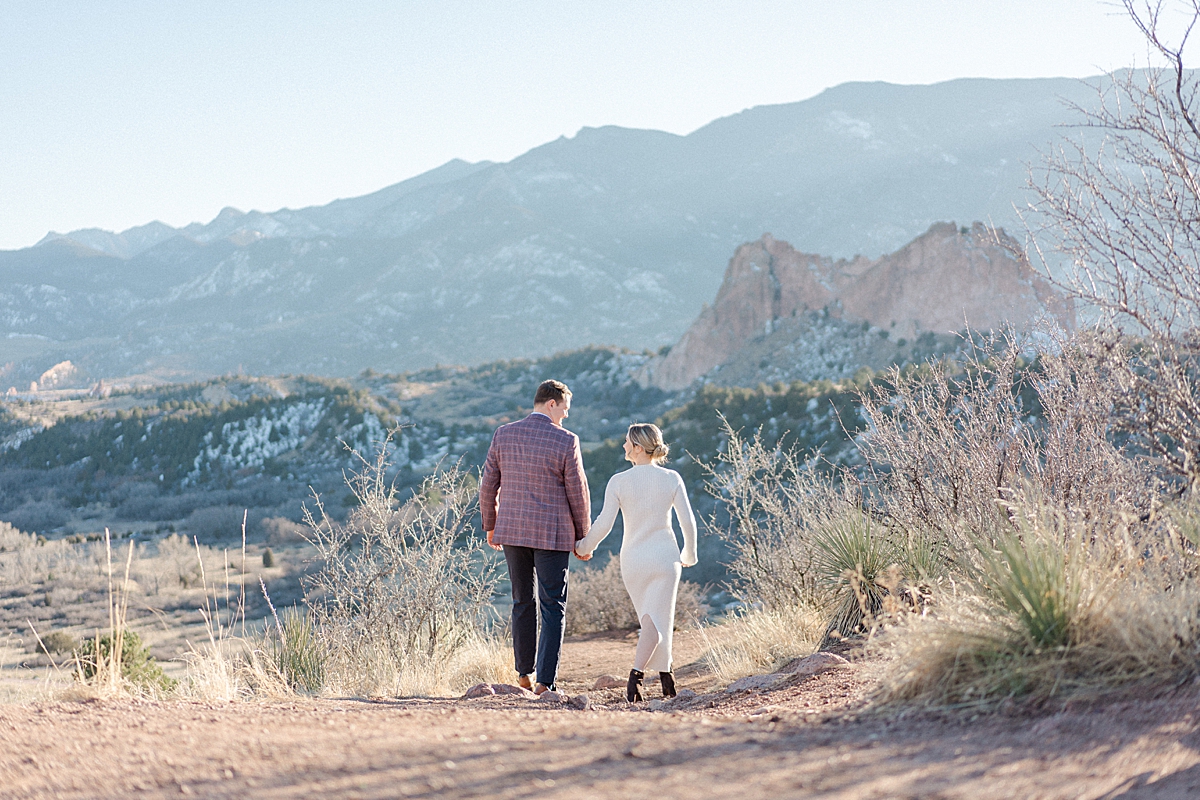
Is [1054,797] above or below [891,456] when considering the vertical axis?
below

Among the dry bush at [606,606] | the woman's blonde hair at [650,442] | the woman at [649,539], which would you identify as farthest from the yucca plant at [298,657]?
the dry bush at [606,606]

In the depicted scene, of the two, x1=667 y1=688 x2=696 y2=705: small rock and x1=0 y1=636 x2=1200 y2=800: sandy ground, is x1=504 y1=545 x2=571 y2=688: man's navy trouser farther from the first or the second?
x1=0 y1=636 x2=1200 y2=800: sandy ground

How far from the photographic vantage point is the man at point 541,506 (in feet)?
17.1

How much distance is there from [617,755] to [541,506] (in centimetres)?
228

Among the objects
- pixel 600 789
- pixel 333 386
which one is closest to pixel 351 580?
pixel 600 789

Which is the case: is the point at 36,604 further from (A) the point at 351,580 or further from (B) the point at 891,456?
(B) the point at 891,456

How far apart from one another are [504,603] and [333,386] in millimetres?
29697

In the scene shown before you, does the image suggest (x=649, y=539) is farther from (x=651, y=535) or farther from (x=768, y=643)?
(x=768, y=643)

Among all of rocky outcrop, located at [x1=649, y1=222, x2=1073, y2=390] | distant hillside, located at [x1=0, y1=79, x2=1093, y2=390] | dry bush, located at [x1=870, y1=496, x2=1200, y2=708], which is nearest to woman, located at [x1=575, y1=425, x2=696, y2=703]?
dry bush, located at [x1=870, y1=496, x2=1200, y2=708]

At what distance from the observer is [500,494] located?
531 centimetres

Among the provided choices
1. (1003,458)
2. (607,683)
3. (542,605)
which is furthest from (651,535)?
(1003,458)

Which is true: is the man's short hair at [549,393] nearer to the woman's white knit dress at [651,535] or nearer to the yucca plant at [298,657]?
the woman's white knit dress at [651,535]

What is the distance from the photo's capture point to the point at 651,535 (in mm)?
5199

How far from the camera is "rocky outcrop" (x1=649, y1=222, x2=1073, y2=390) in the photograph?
30297 millimetres
